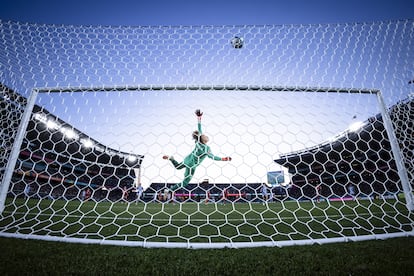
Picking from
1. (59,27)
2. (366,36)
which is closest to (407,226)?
(366,36)

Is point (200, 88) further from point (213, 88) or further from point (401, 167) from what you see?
point (401, 167)

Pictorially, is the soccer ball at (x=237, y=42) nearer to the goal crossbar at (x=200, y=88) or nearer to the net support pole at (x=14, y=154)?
the goal crossbar at (x=200, y=88)

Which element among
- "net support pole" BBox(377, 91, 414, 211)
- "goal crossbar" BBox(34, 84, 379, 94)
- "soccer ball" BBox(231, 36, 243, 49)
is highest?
"soccer ball" BBox(231, 36, 243, 49)

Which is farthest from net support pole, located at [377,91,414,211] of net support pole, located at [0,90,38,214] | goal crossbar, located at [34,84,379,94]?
net support pole, located at [0,90,38,214]

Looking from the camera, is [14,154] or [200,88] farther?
[200,88]

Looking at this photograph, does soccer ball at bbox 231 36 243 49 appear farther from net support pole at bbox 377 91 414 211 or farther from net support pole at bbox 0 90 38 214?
net support pole at bbox 0 90 38 214

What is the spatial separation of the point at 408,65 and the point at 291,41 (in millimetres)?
1714

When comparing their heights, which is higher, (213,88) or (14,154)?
(213,88)

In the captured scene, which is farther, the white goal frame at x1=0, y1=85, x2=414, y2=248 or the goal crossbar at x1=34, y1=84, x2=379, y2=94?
the goal crossbar at x1=34, y1=84, x2=379, y2=94

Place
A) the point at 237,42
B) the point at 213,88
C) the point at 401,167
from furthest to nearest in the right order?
1. the point at 237,42
2. the point at 213,88
3. the point at 401,167

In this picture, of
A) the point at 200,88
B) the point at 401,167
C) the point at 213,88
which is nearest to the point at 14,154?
the point at 200,88

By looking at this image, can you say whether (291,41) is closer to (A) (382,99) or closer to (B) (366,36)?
(B) (366,36)

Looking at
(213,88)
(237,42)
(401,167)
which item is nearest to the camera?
(401,167)

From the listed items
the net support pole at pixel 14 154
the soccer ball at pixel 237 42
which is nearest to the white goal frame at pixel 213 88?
the net support pole at pixel 14 154
